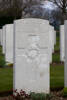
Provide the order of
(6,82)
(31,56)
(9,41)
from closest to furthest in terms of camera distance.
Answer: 1. (31,56)
2. (6,82)
3. (9,41)

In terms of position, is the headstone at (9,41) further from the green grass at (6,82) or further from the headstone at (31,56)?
the headstone at (31,56)

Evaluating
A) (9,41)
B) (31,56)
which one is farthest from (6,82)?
(9,41)

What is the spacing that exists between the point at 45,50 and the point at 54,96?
1.01 metres

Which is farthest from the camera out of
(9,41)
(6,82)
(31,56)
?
(9,41)

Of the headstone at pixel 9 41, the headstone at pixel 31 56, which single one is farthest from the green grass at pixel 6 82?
the headstone at pixel 9 41

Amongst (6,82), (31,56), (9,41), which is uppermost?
(31,56)

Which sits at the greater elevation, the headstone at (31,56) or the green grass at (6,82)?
the headstone at (31,56)

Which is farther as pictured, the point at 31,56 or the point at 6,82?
the point at 6,82

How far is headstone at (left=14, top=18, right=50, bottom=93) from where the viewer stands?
736 centimetres

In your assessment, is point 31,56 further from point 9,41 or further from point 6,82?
point 9,41

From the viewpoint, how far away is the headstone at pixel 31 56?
736 centimetres

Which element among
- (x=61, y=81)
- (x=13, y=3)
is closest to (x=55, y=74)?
(x=61, y=81)

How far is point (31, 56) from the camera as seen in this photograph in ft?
24.7

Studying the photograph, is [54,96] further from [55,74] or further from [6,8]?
[6,8]
